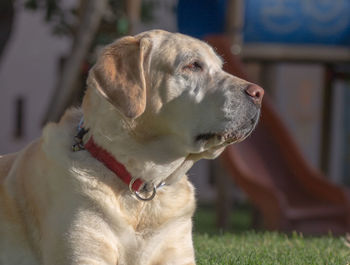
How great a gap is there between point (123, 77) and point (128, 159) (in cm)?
39

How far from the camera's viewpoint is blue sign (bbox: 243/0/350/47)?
28.6ft

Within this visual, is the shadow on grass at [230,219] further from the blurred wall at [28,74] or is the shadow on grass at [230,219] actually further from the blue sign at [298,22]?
the blurred wall at [28,74]

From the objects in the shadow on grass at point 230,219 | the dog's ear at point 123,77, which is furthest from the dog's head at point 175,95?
the shadow on grass at point 230,219

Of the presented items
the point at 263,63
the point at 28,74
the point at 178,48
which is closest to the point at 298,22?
the point at 263,63

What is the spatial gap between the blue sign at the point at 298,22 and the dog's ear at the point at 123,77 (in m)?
5.54

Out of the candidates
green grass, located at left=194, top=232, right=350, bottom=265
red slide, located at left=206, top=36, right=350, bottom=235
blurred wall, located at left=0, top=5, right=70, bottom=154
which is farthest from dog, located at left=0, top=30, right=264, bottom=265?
blurred wall, located at left=0, top=5, right=70, bottom=154

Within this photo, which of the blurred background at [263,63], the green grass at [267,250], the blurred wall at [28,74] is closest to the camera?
the green grass at [267,250]

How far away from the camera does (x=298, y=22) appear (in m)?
8.82

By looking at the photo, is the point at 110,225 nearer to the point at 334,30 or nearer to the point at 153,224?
the point at 153,224

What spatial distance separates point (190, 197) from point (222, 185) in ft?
18.2

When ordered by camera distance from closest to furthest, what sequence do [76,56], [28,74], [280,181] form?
1. [76,56]
2. [280,181]
3. [28,74]

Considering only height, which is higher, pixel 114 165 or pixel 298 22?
pixel 114 165

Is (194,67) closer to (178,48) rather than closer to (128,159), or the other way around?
(178,48)

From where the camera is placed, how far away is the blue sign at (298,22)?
343 inches
